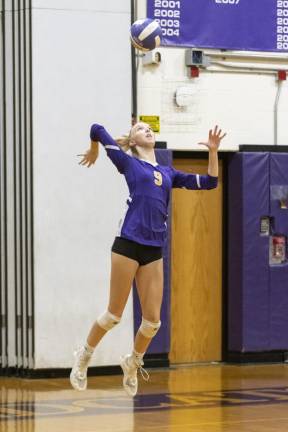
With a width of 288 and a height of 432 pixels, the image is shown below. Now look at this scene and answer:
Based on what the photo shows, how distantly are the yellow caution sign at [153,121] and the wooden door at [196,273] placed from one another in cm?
73

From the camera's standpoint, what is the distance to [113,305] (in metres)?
10.2

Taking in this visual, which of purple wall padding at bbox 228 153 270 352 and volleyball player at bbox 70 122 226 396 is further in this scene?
purple wall padding at bbox 228 153 270 352

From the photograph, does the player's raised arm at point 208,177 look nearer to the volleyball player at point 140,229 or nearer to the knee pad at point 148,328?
the volleyball player at point 140,229

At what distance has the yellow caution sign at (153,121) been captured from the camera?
15.5 metres

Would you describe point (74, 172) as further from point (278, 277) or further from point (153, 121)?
point (278, 277)

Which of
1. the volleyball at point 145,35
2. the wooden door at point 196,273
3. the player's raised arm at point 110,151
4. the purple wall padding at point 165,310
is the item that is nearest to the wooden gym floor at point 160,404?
the purple wall padding at point 165,310

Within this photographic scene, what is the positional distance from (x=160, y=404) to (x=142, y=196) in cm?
287

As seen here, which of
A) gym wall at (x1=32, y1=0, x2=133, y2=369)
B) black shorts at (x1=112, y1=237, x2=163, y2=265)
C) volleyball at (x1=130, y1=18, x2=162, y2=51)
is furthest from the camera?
gym wall at (x1=32, y1=0, x2=133, y2=369)

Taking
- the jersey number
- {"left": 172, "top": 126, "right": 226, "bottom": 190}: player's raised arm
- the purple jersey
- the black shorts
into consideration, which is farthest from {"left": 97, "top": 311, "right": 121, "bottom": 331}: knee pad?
{"left": 172, "top": 126, "right": 226, "bottom": 190}: player's raised arm

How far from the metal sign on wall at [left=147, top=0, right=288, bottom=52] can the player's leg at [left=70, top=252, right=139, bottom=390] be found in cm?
617

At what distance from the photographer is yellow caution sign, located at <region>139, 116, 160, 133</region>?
50.8 feet

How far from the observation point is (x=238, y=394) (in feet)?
42.2

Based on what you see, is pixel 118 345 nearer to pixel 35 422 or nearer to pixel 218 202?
pixel 218 202

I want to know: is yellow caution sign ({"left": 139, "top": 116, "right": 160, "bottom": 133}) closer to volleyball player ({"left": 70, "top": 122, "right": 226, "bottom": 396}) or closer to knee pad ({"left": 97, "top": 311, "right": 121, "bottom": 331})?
volleyball player ({"left": 70, "top": 122, "right": 226, "bottom": 396})
